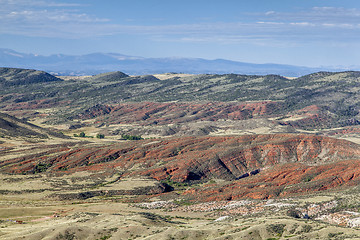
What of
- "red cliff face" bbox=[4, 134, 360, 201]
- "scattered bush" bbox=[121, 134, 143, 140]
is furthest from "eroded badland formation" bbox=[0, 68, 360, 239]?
"scattered bush" bbox=[121, 134, 143, 140]

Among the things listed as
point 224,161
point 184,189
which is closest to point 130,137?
point 224,161

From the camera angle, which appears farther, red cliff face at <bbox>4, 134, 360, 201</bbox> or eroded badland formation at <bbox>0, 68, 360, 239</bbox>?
red cliff face at <bbox>4, 134, 360, 201</bbox>

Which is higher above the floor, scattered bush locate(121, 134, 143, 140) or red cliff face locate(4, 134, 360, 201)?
red cliff face locate(4, 134, 360, 201)

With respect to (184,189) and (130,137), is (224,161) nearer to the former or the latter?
(184,189)

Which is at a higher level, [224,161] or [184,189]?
[224,161]

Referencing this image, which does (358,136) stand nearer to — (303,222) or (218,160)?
(218,160)

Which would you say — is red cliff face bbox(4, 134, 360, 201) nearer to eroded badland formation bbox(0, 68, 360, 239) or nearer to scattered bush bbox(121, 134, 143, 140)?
eroded badland formation bbox(0, 68, 360, 239)

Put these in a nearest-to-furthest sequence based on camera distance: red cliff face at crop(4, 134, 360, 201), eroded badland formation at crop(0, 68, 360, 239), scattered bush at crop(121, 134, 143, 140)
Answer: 1. eroded badland formation at crop(0, 68, 360, 239)
2. red cliff face at crop(4, 134, 360, 201)
3. scattered bush at crop(121, 134, 143, 140)

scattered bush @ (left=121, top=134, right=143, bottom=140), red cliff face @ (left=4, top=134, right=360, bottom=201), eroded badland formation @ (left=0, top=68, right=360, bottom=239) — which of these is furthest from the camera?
scattered bush @ (left=121, top=134, right=143, bottom=140)
